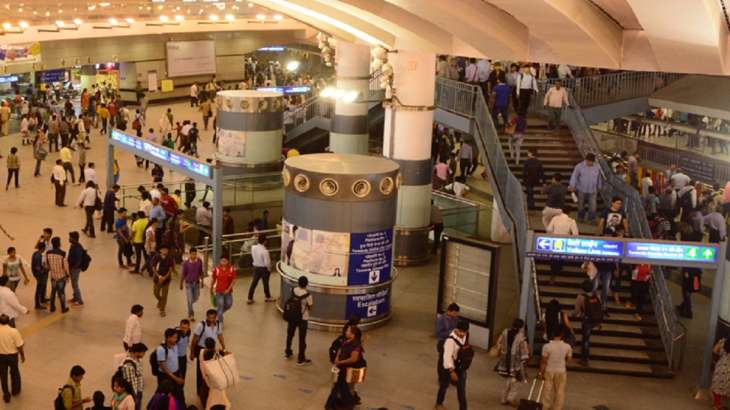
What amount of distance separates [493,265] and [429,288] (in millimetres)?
4417

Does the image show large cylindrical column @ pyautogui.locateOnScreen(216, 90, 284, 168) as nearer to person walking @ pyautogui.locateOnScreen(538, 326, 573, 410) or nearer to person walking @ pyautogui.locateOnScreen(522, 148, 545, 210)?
person walking @ pyautogui.locateOnScreen(522, 148, 545, 210)

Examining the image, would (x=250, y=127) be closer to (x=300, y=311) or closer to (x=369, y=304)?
(x=369, y=304)

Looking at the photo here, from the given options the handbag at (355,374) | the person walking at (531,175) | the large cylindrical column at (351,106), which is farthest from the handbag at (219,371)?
the large cylindrical column at (351,106)

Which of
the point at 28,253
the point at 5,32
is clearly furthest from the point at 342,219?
the point at 5,32

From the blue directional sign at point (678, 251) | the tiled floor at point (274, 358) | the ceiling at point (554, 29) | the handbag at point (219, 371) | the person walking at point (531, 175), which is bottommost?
the tiled floor at point (274, 358)

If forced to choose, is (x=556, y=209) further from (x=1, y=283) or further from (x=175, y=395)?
(x=1, y=283)

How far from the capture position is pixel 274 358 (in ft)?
50.8

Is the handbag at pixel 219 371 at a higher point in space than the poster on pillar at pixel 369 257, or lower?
lower

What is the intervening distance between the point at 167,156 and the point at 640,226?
978cm

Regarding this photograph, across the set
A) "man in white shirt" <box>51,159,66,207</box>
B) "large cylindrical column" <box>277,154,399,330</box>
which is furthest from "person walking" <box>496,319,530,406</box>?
"man in white shirt" <box>51,159,66,207</box>

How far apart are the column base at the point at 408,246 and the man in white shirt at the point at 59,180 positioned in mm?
8975

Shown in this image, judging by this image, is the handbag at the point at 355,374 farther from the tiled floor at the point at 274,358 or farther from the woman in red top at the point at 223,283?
the woman in red top at the point at 223,283

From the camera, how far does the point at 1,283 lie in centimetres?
1432

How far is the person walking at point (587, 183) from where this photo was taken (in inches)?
769
